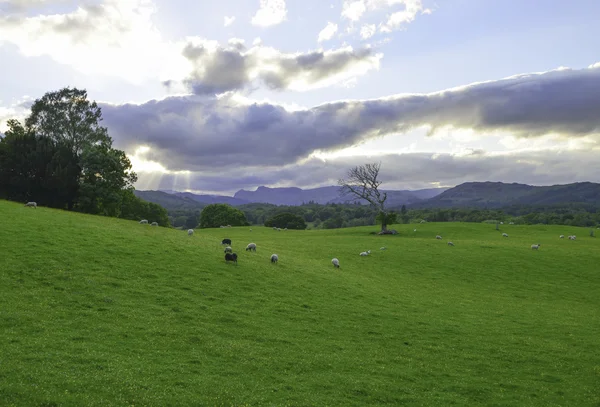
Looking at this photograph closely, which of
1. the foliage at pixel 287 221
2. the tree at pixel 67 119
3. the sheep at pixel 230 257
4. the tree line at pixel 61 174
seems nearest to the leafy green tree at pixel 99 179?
the tree line at pixel 61 174

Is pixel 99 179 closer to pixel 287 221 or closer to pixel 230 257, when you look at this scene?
pixel 230 257

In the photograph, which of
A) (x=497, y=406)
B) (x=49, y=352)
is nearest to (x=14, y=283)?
(x=49, y=352)

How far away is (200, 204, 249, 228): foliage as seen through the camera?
11662 cm

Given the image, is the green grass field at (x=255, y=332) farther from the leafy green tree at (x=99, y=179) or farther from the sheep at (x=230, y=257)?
the leafy green tree at (x=99, y=179)

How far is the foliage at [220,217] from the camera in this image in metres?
117

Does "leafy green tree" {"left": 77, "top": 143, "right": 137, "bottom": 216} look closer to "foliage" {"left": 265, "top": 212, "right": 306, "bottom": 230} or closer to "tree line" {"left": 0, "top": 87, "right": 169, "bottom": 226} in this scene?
"tree line" {"left": 0, "top": 87, "right": 169, "bottom": 226}

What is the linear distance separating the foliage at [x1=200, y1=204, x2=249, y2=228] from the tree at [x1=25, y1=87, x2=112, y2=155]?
41.0 metres

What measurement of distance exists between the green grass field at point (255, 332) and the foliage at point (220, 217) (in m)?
79.9

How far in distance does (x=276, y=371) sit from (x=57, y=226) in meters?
28.3

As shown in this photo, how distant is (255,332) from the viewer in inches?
771

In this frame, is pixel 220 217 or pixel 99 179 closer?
pixel 99 179

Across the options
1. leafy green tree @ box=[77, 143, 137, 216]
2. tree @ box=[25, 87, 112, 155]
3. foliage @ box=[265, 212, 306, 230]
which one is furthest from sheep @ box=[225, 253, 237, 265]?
foliage @ box=[265, 212, 306, 230]

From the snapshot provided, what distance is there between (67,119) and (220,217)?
164ft

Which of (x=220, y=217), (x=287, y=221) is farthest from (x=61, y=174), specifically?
(x=287, y=221)
